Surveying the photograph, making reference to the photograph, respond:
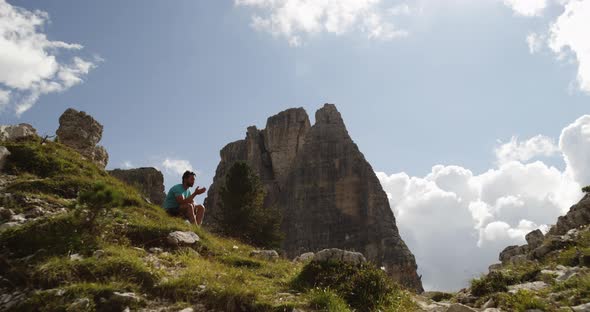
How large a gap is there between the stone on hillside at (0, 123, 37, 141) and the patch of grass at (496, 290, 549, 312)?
1703 cm

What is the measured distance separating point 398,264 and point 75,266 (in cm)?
8882

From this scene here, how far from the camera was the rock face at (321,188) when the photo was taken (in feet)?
322

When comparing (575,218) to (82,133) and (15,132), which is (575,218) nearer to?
(15,132)

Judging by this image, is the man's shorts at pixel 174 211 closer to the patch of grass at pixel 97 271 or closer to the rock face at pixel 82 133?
the patch of grass at pixel 97 271

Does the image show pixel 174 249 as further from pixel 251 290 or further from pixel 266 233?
pixel 266 233

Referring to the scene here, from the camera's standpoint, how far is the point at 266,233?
47562 millimetres

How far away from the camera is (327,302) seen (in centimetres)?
771

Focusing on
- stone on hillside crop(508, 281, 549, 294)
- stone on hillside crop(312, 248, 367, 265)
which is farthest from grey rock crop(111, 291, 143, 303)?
stone on hillside crop(508, 281, 549, 294)

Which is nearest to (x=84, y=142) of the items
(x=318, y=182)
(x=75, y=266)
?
(x=75, y=266)

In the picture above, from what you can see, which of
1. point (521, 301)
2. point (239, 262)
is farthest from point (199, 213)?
point (521, 301)

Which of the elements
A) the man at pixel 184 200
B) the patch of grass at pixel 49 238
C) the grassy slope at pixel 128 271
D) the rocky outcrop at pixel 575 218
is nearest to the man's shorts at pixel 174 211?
the man at pixel 184 200

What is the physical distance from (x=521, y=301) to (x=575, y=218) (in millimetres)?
12108

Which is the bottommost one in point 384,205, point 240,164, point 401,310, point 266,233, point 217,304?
point 217,304

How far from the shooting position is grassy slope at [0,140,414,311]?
7.20 meters
